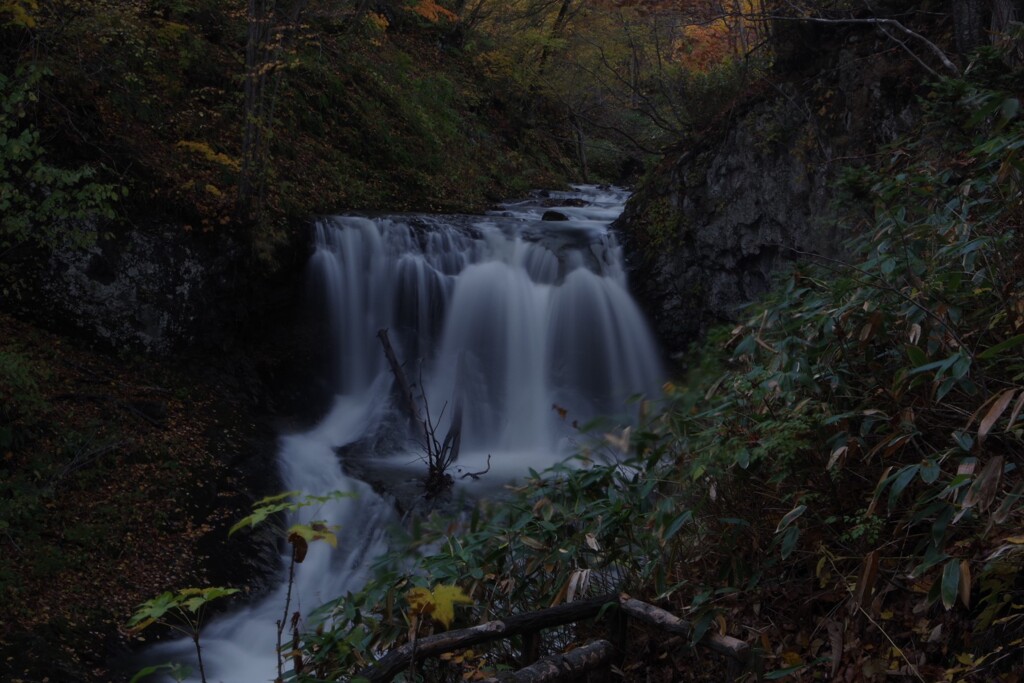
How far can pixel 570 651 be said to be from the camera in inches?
134

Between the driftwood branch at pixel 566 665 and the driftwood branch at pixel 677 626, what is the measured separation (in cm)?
20

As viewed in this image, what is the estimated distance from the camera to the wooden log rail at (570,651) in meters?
2.94

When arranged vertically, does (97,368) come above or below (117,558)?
above

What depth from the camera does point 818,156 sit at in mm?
9953

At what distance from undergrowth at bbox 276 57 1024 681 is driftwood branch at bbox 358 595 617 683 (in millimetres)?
159

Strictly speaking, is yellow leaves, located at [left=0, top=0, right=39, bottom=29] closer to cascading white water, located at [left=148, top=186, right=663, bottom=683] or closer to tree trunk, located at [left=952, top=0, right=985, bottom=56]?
cascading white water, located at [left=148, top=186, right=663, bottom=683]

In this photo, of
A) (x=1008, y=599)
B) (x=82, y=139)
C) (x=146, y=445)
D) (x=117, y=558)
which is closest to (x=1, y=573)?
(x=117, y=558)

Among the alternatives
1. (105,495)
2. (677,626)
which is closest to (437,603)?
(677,626)

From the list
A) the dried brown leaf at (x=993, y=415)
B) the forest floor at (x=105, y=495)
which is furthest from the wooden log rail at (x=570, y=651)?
the forest floor at (x=105, y=495)

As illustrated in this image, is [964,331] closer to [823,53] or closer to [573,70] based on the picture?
[823,53]

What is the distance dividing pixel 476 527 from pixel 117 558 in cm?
428

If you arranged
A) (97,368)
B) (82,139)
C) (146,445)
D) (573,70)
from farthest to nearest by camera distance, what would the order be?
(573,70), (82,139), (97,368), (146,445)

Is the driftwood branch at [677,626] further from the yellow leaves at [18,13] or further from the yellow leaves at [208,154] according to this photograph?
the yellow leaves at [208,154]

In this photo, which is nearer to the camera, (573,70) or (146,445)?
(146,445)
